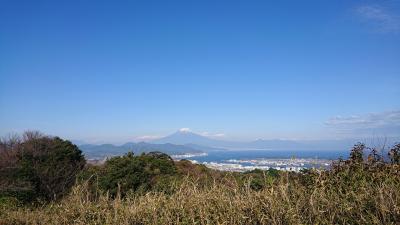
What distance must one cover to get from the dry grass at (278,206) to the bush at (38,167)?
10.0 m

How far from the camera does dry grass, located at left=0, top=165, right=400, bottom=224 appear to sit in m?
5.21

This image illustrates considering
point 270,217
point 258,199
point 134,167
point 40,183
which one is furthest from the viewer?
point 40,183

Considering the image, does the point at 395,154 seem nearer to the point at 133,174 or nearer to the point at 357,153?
the point at 357,153

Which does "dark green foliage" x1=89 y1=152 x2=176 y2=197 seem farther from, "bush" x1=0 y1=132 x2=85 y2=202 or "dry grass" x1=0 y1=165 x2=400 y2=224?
"dry grass" x1=0 y1=165 x2=400 y2=224

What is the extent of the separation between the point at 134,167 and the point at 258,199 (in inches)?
349

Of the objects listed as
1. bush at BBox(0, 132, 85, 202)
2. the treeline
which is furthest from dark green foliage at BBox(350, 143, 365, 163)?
bush at BBox(0, 132, 85, 202)

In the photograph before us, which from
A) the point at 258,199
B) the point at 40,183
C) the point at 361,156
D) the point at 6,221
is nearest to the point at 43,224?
the point at 6,221

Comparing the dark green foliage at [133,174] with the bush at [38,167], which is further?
the bush at [38,167]

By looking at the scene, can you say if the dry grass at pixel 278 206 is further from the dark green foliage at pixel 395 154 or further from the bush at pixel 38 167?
the bush at pixel 38 167

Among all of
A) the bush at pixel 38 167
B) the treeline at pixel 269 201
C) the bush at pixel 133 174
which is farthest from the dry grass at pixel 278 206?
the bush at pixel 38 167

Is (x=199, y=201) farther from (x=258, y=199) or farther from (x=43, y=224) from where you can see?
(x=43, y=224)

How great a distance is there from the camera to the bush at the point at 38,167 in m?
17.8

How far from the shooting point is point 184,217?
6.19 meters

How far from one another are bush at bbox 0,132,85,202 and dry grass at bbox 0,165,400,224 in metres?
10.0
